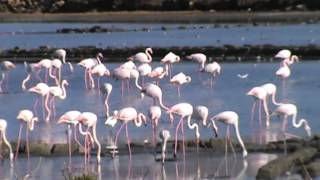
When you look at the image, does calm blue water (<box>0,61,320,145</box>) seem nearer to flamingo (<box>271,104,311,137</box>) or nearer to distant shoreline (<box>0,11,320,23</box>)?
flamingo (<box>271,104,311,137</box>)

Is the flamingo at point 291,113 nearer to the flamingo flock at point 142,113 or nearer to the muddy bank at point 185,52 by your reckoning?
the flamingo flock at point 142,113

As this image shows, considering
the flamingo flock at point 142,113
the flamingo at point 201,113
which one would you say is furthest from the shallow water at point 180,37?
the flamingo at point 201,113

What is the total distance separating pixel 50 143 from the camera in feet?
53.3

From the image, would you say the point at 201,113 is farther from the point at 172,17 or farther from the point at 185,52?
the point at 172,17

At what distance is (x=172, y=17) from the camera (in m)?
74.5

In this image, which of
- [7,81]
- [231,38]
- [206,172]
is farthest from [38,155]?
[231,38]

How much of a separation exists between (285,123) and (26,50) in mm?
28540

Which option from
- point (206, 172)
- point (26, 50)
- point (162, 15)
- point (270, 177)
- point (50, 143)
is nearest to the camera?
point (270, 177)

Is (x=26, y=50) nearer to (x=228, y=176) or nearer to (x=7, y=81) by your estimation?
(x=7, y=81)

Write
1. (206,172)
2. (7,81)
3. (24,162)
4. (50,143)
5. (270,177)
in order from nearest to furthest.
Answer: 1. (270,177)
2. (206,172)
3. (24,162)
4. (50,143)
5. (7,81)

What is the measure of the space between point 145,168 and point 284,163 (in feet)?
6.58

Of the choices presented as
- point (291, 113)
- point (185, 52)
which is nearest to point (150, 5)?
point (185, 52)

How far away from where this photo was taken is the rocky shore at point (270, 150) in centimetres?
1278

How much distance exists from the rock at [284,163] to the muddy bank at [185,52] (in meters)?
20.7
